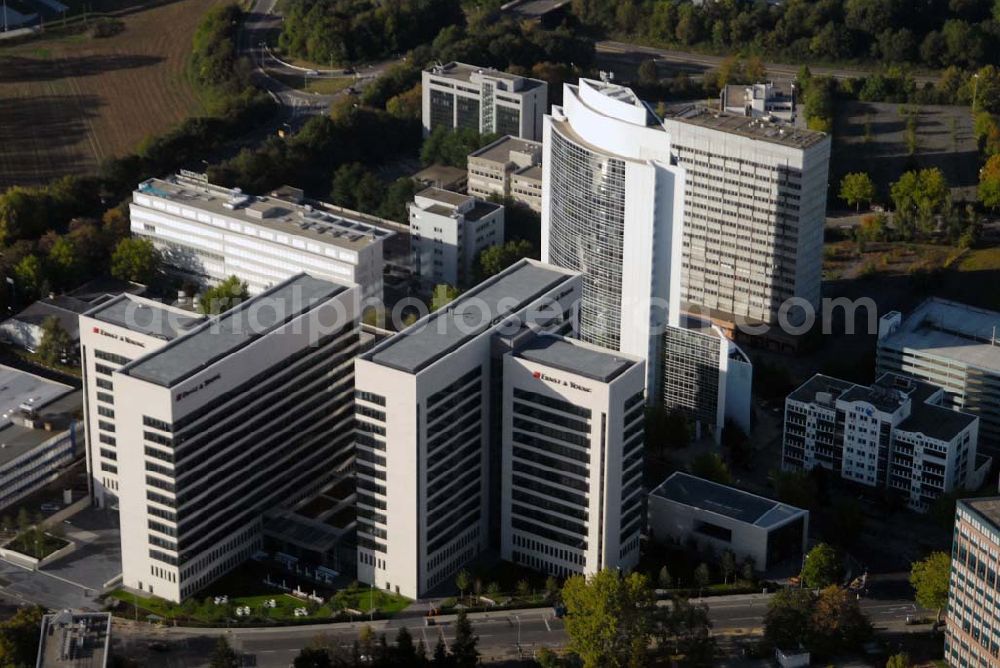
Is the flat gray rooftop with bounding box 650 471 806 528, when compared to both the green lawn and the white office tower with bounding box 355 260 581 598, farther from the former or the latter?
the green lawn

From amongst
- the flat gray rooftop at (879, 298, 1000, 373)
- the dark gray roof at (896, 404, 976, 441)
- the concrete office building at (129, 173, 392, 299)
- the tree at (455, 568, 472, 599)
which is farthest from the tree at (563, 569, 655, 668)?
the concrete office building at (129, 173, 392, 299)

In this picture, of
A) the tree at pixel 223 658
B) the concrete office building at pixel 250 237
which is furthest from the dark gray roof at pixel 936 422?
the tree at pixel 223 658

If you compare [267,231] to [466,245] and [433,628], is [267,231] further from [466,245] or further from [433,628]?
[433,628]

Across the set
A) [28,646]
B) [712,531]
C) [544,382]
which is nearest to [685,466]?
[712,531]

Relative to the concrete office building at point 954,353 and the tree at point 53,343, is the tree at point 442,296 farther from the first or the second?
the concrete office building at point 954,353

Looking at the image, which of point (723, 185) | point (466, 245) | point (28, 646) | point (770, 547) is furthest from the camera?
point (466, 245)

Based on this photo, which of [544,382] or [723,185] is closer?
[544,382]

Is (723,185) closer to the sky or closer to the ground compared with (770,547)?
closer to the sky
